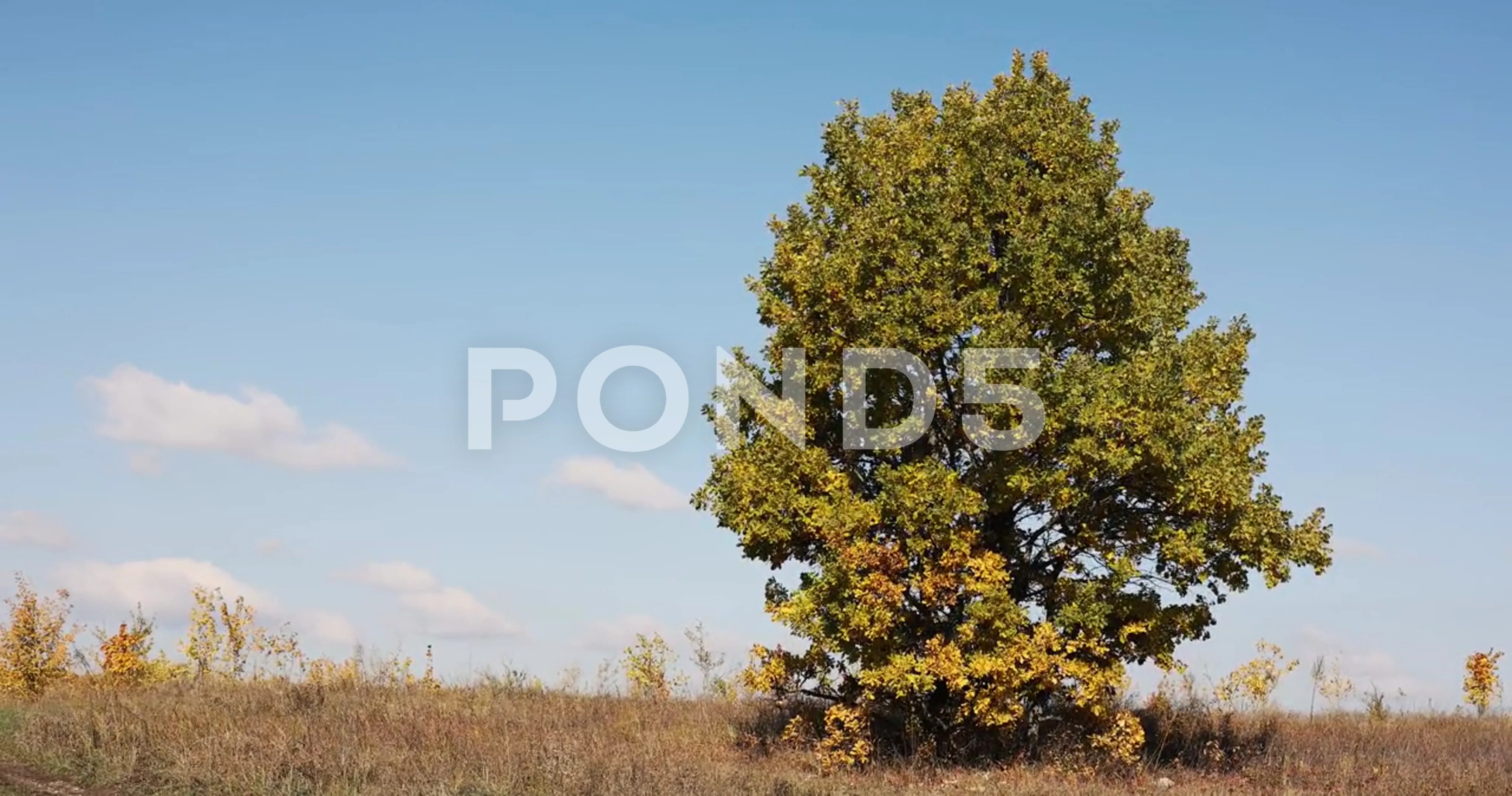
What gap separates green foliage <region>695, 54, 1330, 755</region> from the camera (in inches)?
987

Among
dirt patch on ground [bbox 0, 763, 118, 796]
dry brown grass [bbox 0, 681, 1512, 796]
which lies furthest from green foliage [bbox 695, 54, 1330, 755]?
dirt patch on ground [bbox 0, 763, 118, 796]

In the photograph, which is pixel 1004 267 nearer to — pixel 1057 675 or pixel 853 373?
pixel 853 373

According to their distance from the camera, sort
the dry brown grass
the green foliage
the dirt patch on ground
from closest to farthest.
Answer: the dirt patch on ground, the dry brown grass, the green foliage

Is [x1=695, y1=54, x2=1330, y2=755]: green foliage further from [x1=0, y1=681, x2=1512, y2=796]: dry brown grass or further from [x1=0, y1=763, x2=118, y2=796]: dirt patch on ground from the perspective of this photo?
[x1=0, y1=763, x2=118, y2=796]: dirt patch on ground

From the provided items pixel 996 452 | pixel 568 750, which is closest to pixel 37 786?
pixel 568 750

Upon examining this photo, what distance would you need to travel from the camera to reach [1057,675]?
82.0ft

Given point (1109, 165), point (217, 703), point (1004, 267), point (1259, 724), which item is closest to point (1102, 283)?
point (1004, 267)

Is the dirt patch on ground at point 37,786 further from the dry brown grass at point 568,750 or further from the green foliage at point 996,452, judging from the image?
the green foliage at point 996,452

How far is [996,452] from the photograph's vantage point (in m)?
25.9

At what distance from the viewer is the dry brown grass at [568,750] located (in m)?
21.2

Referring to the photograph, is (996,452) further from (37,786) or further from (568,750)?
(37,786)

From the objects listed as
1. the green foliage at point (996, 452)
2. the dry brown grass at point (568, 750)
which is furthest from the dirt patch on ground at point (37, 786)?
the green foliage at point (996, 452)

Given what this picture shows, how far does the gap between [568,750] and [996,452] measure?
985cm

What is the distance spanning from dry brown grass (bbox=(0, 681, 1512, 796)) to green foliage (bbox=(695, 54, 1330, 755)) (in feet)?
6.65
